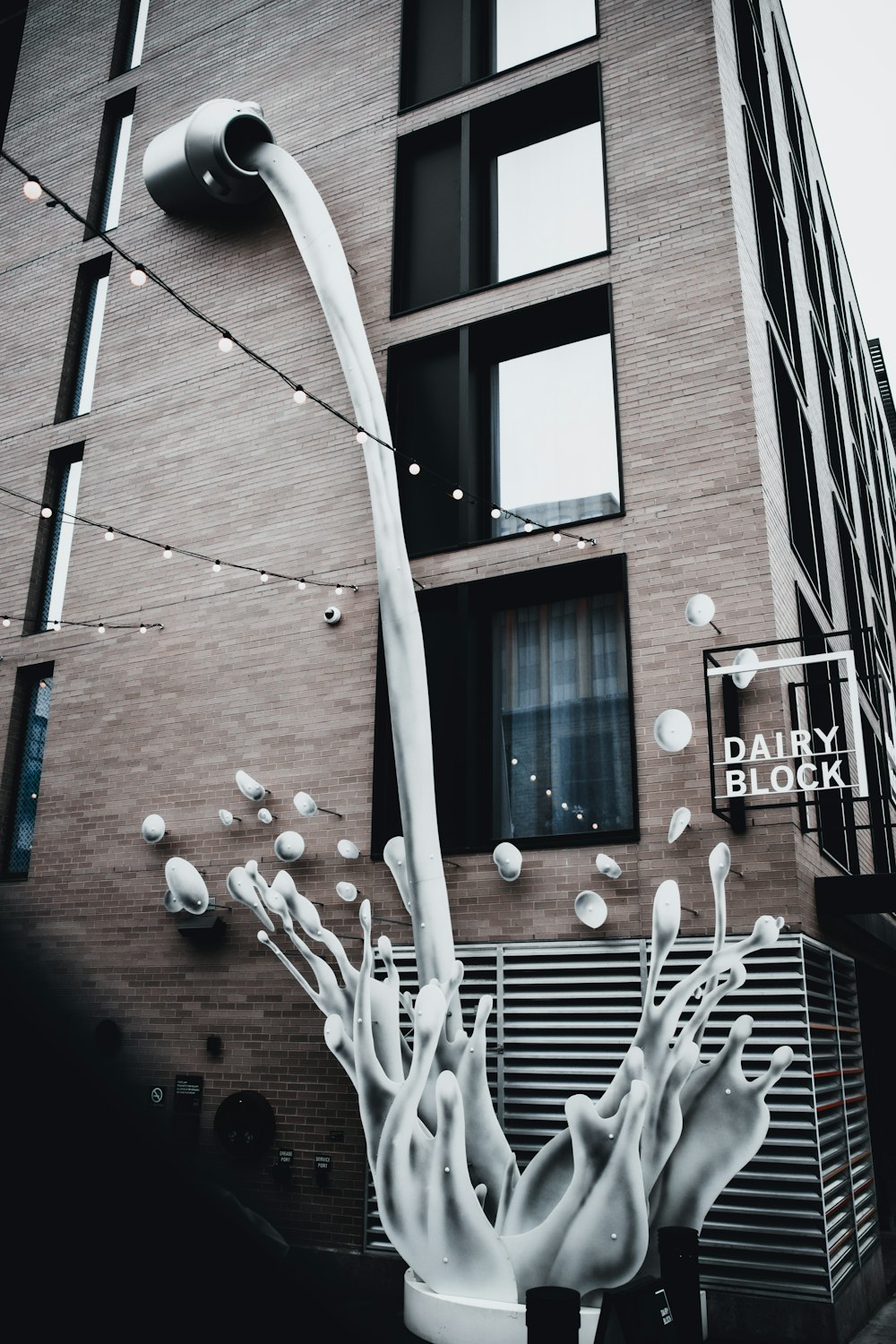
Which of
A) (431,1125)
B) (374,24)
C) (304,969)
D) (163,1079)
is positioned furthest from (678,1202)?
(374,24)

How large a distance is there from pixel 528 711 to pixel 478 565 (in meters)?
1.60

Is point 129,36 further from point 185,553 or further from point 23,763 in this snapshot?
point 23,763

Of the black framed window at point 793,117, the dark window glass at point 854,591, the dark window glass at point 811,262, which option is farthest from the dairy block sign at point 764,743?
the black framed window at point 793,117

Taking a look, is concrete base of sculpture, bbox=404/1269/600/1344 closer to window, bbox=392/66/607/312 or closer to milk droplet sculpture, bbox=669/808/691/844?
milk droplet sculpture, bbox=669/808/691/844

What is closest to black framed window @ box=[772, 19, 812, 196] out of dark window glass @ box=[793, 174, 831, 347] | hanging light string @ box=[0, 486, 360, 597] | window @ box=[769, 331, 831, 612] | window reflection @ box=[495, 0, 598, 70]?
dark window glass @ box=[793, 174, 831, 347]

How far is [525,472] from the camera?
11562 millimetres

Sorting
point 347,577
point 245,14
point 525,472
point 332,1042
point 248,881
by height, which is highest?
point 245,14

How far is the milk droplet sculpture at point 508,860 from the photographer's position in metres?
9.55

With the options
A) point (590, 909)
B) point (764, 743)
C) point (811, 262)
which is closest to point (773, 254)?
point (811, 262)

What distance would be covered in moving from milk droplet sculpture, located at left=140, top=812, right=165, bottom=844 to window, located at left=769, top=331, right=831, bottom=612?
24.2ft

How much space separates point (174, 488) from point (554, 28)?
7172mm

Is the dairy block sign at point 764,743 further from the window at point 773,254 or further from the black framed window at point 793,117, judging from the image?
the black framed window at point 793,117

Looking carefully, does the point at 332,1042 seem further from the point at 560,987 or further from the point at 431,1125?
the point at 560,987

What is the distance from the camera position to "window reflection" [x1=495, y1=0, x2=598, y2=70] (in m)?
12.7
